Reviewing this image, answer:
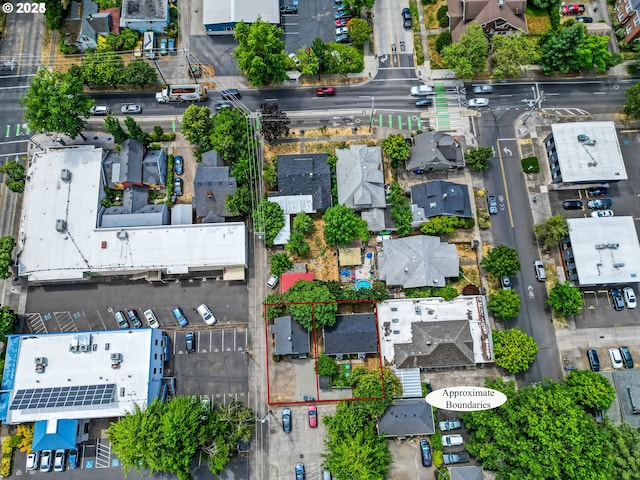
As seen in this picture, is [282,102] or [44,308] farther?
[282,102]

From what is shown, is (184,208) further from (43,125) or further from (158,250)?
(43,125)

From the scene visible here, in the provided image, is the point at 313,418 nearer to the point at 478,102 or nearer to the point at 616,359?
the point at 616,359

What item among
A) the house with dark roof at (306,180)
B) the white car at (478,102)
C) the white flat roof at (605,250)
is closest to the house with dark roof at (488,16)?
the white car at (478,102)

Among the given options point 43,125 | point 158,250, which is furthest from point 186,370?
point 43,125

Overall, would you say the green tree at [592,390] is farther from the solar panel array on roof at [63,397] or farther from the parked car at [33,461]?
the parked car at [33,461]

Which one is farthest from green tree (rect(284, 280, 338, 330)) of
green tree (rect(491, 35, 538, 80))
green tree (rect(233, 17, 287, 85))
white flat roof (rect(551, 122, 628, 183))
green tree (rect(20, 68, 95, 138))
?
green tree (rect(491, 35, 538, 80))

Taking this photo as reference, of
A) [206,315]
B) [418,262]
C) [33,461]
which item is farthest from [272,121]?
[33,461]

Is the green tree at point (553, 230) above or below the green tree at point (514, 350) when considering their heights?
above
